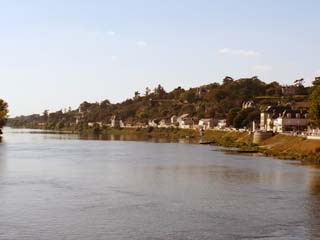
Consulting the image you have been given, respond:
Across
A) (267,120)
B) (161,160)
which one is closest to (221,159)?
(161,160)

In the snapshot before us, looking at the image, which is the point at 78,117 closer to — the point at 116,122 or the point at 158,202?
the point at 116,122

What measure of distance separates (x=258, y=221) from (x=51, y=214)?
22.7 feet

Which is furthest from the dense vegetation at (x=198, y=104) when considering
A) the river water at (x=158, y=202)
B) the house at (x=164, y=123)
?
the river water at (x=158, y=202)

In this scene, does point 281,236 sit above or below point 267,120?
below

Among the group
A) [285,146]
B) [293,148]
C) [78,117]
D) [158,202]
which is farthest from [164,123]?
[158,202]

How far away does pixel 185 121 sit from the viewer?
4289 inches

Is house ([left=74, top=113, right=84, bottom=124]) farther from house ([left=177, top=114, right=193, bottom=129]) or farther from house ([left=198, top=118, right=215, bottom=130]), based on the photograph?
house ([left=198, top=118, right=215, bottom=130])

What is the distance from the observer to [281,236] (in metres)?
16.3

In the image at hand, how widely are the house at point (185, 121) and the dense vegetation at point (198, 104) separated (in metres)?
1.30

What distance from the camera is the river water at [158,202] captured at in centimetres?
1686

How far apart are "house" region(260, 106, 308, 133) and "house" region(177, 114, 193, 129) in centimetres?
3149

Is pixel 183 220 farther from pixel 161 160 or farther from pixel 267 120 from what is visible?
pixel 267 120

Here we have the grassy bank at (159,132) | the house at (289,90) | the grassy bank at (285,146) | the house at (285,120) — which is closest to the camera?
the grassy bank at (285,146)

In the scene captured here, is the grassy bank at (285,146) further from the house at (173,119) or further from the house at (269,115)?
the house at (173,119)
